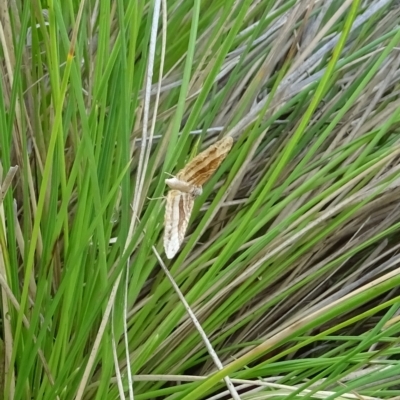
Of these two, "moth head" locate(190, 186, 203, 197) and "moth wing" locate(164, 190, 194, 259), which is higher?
"moth head" locate(190, 186, 203, 197)

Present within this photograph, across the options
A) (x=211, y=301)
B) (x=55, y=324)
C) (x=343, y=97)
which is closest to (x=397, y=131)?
(x=343, y=97)

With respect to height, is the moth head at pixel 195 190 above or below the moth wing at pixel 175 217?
above

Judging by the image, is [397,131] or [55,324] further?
[397,131]

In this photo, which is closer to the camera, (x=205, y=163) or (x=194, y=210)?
(x=205, y=163)

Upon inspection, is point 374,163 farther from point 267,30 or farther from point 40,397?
point 40,397
